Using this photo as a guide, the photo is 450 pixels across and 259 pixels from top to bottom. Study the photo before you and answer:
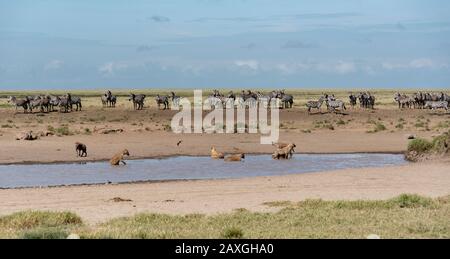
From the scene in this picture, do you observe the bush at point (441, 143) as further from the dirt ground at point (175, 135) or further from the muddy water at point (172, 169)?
the dirt ground at point (175, 135)

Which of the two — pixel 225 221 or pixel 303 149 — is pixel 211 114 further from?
pixel 225 221

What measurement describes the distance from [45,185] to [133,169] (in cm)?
446

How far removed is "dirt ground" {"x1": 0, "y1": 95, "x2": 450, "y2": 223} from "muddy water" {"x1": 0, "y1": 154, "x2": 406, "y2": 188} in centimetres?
175

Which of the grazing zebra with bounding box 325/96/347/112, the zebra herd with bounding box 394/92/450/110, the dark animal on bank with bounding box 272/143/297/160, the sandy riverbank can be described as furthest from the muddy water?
the zebra herd with bounding box 394/92/450/110

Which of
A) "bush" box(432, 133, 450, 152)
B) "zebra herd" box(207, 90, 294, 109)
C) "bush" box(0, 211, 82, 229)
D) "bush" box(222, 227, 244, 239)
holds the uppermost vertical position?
"zebra herd" box(207, 90, 294, 109)

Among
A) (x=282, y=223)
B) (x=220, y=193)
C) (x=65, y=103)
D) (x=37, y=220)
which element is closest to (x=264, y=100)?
(x=65, y=103)

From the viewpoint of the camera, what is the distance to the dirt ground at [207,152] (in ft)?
51.5

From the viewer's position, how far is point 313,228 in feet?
36.2

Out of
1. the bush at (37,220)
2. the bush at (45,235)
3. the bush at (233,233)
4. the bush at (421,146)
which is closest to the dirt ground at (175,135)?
the bush at (421,146)

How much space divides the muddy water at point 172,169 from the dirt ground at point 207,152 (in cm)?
175

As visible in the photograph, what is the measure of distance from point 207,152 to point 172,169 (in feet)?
19.3

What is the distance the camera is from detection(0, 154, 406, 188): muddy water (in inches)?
827

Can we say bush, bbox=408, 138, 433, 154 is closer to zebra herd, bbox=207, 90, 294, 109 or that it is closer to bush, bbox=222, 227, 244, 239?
bush, bbox=222, 227, 244, 239
